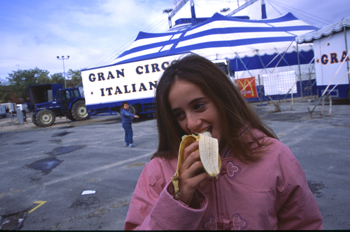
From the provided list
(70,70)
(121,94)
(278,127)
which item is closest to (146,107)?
(121,94)

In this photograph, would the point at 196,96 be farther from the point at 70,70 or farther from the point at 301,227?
the point at 70,70

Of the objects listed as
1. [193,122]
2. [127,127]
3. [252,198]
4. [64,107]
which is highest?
[64,107]

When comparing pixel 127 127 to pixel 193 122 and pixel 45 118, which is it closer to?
pixel 193 122

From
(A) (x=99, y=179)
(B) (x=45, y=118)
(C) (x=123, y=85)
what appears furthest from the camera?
(B) (x=45, y=118)

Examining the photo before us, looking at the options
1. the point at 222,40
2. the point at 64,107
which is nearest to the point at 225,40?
the point at 222,40

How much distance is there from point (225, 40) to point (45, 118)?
1584 cm

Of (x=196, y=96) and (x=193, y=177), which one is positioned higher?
(x=196, y=96)

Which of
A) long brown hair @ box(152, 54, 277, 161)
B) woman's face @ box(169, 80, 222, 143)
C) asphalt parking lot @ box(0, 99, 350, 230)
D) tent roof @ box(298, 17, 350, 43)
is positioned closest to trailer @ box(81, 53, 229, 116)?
tent roof @ box(298, 17, 350, 43)

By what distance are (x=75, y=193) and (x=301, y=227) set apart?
3.90 meters

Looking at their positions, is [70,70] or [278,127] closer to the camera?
[278,127]

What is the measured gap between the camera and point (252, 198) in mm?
1063

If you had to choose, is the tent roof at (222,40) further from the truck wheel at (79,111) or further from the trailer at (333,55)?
the trailer at (333,55)

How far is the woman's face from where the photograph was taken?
1216 millimetres

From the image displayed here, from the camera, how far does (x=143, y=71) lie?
15094 millimetres
